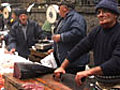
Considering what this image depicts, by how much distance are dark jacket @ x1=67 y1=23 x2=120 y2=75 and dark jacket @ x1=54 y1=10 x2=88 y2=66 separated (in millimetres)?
1137

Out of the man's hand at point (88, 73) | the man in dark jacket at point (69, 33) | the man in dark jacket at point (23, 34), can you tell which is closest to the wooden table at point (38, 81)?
the man's hand at point (88, 73)

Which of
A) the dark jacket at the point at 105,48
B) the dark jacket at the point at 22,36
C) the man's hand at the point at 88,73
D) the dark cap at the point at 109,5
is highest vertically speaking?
the dark cap at the point at 109,5

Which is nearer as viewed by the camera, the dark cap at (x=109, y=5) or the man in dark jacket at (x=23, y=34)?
the dark cap at (x=109, y=5)

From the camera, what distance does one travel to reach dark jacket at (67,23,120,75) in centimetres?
240

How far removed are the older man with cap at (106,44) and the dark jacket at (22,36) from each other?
297 centimetres

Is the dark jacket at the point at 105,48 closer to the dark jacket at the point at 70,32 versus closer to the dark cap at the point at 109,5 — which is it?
the dark cap at the point at 109,5

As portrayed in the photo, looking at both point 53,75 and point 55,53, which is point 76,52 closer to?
point 53,75

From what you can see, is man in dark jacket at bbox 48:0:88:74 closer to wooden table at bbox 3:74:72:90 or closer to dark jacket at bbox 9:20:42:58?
wooden table at bbox 3:74:72:90

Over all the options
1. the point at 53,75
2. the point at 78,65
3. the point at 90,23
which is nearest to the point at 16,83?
the point at 53,75

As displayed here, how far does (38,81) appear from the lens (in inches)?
115

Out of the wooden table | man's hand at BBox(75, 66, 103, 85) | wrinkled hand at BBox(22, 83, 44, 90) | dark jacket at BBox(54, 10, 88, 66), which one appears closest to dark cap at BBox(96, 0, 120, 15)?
man's hand at BBox(75, 66, 103, 85)

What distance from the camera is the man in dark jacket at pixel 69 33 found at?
13.3ft

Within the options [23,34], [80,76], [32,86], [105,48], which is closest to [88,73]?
[80,76]

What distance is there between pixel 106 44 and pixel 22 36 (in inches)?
130
